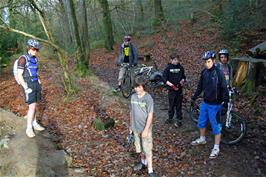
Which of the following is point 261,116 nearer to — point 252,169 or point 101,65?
point 252,169

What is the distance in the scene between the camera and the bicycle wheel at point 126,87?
11.8 m

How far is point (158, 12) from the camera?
2752cm

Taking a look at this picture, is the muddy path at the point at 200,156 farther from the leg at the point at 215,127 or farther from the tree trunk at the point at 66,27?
the tree trunk at the point at 66,27

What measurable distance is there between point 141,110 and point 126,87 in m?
5.96

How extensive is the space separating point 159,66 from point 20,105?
8.01 meters

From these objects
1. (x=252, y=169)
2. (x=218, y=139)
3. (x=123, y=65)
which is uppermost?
(x=123, y=65)

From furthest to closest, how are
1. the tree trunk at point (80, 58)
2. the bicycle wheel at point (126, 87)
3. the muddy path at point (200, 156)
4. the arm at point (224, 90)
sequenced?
the tree trunk at point (80, 58), the bicycle wheel at point (126, 87), the arm at point (224, 90), the muddy path at point (200, 156)

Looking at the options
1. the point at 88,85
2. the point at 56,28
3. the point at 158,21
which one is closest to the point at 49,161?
the point at 88,85

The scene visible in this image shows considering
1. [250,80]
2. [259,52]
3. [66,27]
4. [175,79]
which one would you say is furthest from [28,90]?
[66,27]

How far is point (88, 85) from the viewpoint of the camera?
13.4 m

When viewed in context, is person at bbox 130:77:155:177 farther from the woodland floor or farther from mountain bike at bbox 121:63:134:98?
mountain bike at bbox 121:63:134:98

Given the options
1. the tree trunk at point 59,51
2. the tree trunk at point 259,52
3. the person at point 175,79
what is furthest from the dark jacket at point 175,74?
the tree trunk at point 59,51

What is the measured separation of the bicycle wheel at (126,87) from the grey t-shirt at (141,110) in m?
5.74

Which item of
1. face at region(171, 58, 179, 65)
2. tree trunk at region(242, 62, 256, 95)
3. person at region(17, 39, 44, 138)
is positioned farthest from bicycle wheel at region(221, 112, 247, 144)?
person at region(17, 39, 44, 138)
